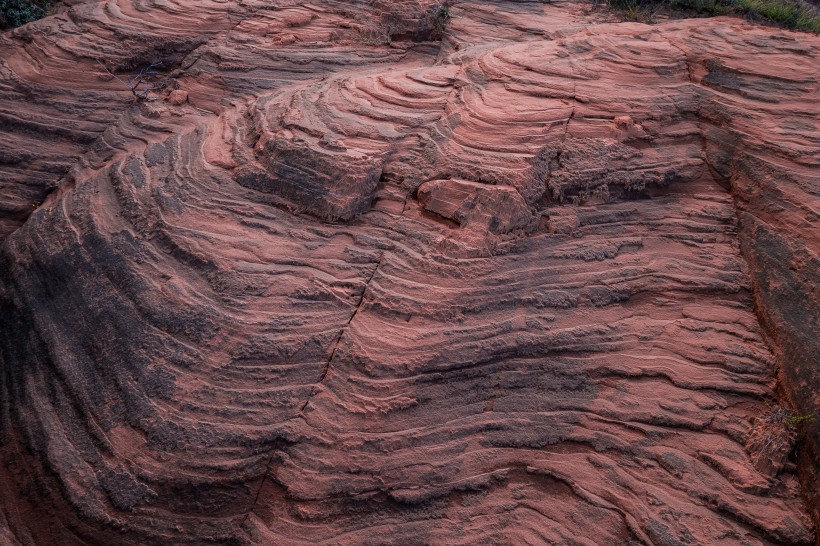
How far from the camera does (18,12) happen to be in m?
6.79

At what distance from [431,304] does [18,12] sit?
6697 millimetres

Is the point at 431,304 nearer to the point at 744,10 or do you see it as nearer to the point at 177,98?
the point at 177,98

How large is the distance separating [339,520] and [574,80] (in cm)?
413

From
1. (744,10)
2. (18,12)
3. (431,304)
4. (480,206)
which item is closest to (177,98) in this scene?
(18,12)

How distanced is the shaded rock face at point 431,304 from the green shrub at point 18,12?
1.90 m

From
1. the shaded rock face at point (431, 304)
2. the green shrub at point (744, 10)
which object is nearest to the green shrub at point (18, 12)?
the shaded rock face at point (431, 304)

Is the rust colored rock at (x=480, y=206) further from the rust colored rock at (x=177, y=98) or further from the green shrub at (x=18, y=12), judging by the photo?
the green shrub at (x=18, y=12)

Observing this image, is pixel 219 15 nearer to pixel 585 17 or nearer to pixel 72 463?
pixel 585 17

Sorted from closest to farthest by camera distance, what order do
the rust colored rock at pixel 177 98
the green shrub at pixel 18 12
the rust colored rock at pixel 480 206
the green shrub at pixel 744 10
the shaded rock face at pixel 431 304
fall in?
the shaded rock face at pixel 431 304 → the rust colored rock at pixel 480 206 → the rust colored rock at pixel 177 98 → the green shrub at pixel 744 10 → the green shrub at pixel 18 12

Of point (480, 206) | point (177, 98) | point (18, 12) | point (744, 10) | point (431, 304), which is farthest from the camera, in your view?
point (18, 12)

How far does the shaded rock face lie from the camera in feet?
10.5

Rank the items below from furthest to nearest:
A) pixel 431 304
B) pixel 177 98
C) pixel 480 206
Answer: pixel 177 98
pixel 480 206
pixel 431 304

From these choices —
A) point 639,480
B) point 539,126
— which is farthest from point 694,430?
point 539,126

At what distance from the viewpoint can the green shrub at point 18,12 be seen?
6.74 m
